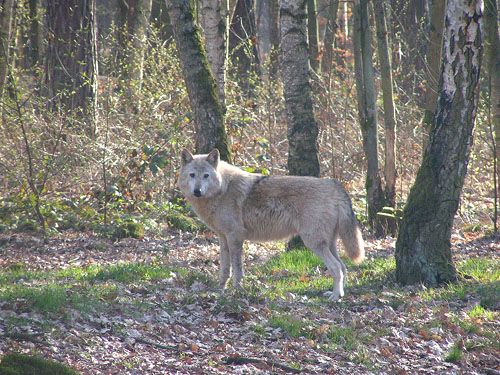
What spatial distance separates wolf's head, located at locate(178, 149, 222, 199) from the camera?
9.59 metres

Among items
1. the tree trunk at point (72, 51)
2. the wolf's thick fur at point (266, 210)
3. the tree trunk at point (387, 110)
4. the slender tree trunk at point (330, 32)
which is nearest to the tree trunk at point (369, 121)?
the tree trunk at point (387, 110)

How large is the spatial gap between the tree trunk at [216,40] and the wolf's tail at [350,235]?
5.82 metres

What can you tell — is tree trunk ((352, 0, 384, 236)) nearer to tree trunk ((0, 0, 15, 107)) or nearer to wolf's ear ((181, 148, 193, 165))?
wolf's ear ((181, 148, 193, 165))

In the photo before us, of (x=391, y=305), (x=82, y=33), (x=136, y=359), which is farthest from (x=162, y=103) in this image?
(x=136, y=359)

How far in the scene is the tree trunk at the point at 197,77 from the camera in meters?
11.8

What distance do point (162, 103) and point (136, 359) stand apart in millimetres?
9913

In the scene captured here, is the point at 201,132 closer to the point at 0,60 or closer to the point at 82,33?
the point at 0,60

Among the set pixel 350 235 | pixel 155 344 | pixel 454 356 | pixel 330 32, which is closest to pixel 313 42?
pixel 330 32

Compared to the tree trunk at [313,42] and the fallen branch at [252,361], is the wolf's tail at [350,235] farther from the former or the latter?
the tree trunk at [313,42]

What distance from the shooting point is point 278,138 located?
18.4 metres

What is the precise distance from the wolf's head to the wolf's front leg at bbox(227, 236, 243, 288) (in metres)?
0.69

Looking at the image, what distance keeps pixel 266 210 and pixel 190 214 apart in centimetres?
477

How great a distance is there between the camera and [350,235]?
9.61 m

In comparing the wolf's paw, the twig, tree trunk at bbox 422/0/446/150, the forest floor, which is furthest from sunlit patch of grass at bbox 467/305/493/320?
tree trunk at bbox 422/0/446/150
